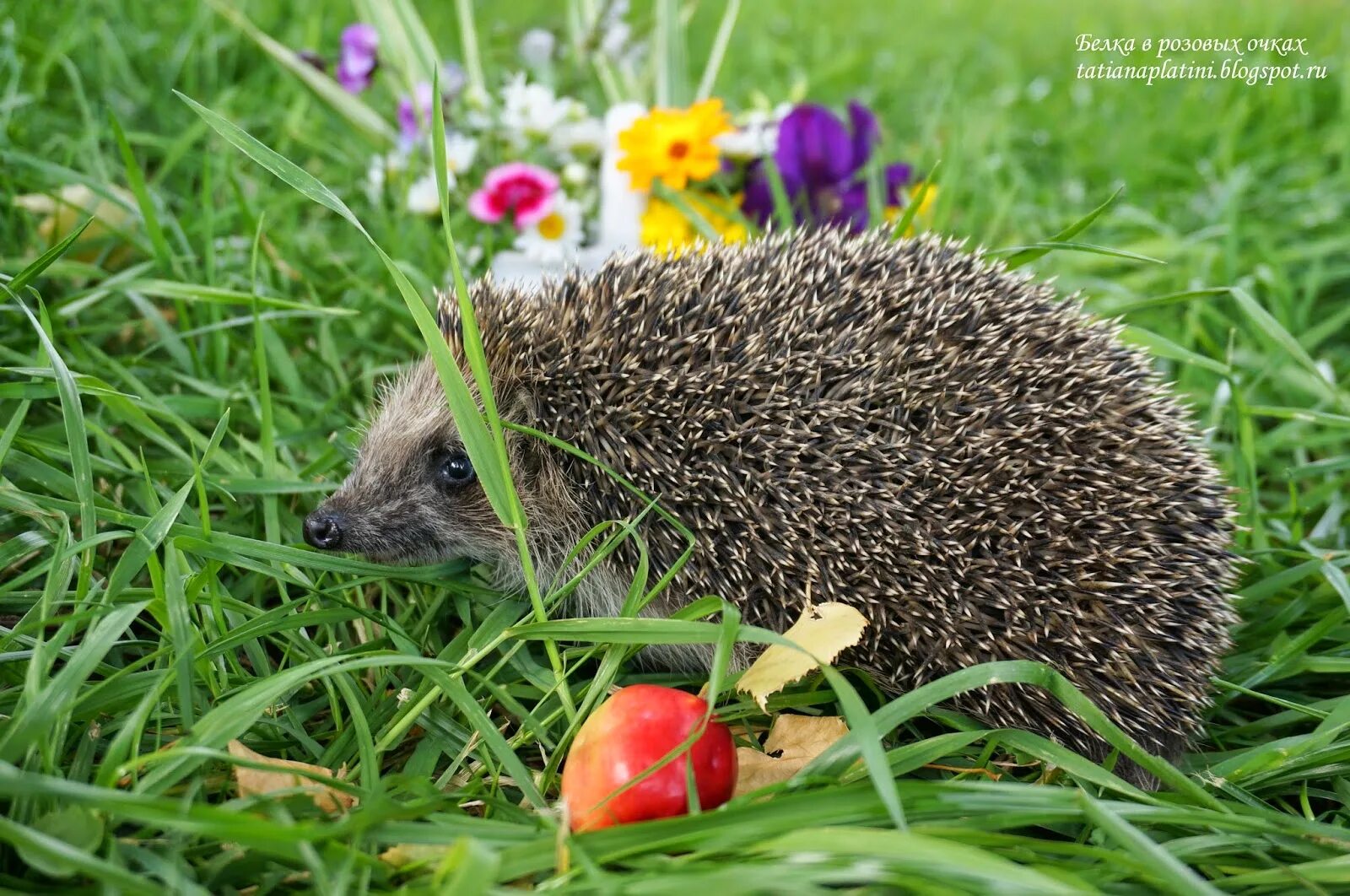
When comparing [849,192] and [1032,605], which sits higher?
[849,192]

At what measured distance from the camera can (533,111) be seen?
15.9 feet

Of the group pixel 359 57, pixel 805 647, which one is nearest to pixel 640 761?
pixel 805 647

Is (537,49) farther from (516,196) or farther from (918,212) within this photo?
(918,212)

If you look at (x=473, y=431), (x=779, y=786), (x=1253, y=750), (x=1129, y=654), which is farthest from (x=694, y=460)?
(x=1253, y=750)

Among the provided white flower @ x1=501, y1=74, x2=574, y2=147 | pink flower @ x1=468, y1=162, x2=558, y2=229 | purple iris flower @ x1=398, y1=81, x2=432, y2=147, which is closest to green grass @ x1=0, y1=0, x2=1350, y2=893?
pink flower @ x1=468, y1=162, x2=558, y2=229

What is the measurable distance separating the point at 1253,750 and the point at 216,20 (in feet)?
20.7

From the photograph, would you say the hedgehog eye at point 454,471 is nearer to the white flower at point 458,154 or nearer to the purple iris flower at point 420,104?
the white flower at point 458,154

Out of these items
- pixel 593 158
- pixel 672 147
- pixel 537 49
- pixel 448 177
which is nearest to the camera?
pixel 448 177

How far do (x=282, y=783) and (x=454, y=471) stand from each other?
3.99ft

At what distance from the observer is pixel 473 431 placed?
8.29 ft

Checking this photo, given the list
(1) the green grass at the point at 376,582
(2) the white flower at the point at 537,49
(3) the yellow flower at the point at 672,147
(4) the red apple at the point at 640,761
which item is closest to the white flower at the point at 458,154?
(1) the green grass at the point at 376,582

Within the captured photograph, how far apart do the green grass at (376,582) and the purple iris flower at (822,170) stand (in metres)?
0.50

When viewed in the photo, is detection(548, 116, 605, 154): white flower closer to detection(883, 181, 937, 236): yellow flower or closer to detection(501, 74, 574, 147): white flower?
detection(501, 74, 574, 147): white flower

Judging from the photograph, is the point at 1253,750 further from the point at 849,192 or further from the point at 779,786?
the point at 849,192
